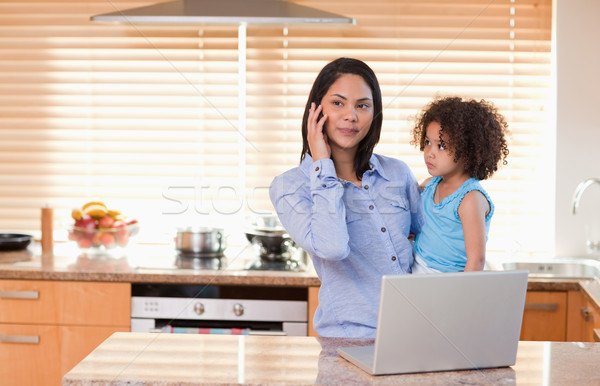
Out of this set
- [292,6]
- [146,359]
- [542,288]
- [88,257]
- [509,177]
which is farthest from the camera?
[509,177]

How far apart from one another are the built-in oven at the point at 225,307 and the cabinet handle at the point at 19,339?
0.36 meters

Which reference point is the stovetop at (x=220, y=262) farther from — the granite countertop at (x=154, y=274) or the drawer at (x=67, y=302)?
the drawer at (x=67, y=302)

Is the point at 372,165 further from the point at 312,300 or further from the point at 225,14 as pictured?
the point at 312,300

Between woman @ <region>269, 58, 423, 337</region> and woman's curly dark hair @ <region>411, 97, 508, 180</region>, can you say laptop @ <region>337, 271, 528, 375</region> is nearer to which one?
woman @ <region>269, 58, 423, 337</region>

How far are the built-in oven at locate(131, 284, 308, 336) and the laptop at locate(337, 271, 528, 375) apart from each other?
127 centimetres

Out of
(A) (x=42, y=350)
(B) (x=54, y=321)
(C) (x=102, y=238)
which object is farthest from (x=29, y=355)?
(C) (x=102, y=238)

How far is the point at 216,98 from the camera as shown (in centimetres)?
303

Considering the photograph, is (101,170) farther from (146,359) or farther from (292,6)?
(146,359)

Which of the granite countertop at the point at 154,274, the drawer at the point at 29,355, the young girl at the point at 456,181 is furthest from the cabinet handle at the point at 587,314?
the drawer at the point at 29,355

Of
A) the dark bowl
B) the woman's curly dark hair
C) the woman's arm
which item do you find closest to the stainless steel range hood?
the woman's curly dark hair

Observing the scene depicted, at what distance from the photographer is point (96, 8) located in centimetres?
302

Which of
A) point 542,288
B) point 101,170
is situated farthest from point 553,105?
point 101,170

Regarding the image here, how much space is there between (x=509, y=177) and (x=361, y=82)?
5.31 ft

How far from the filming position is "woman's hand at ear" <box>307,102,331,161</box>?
5.00 ft
